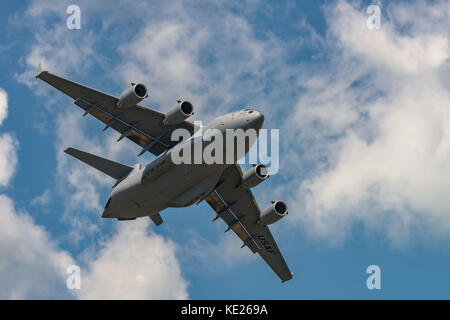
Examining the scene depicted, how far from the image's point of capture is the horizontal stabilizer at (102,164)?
3172 centimetres

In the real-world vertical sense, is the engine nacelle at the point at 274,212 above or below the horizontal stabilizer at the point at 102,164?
below

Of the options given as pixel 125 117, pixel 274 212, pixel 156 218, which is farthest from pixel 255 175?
pixel 125 117

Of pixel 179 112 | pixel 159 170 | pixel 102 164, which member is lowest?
pixel 159 170

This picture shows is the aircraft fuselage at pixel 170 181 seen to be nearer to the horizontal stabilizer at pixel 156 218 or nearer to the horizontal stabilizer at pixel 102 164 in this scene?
the horizontal stabilizer at pixel 102 164

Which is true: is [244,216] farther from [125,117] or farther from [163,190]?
[125,117]

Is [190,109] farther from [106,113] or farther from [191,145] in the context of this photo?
[106,113]

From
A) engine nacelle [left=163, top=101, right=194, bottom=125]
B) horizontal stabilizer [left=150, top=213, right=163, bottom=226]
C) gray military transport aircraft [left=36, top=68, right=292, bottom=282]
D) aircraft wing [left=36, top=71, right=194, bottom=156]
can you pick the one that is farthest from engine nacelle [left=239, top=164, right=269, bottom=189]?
horizontal stabilizer [left=150, top=213, right=163, bottom=226]

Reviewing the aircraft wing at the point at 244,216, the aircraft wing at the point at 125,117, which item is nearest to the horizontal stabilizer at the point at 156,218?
the aircraft wing at the point at 244,216

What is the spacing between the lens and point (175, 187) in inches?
1141

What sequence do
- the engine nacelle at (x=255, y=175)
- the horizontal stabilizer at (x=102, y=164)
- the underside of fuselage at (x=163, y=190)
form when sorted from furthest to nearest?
the horizontal stabilizer at (x=102, y=164), the engine nacelle at (x=255, y=175), the underside of fuselage at (x=163, y=190)

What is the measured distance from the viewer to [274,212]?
33.2m

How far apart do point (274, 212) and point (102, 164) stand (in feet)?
35.6

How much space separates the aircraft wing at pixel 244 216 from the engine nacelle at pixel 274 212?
1.01 meters

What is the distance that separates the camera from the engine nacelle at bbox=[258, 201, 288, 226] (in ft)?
109
